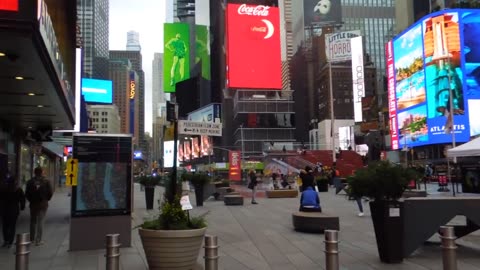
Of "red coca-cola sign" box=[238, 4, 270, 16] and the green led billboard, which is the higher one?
the green led billboard

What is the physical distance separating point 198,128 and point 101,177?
3.15 m

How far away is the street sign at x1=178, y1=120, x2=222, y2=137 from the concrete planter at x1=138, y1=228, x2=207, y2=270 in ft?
14.7

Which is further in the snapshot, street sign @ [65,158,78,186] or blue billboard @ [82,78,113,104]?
blue billboard @ [82,78,113,104]

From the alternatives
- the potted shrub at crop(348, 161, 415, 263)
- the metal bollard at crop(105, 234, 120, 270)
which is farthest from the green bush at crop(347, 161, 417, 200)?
the metal bollard at crop(105, 234, 120, 270)

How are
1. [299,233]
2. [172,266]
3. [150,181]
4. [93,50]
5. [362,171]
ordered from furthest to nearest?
1. [93,50]
2. [150,181]
3. [299,233]
4. [362,171]
5. [172,266]

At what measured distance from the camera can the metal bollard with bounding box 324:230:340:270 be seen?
267 inches

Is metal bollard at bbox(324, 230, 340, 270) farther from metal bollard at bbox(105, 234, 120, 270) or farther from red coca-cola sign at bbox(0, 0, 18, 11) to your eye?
red coca-cola sign at bbox(0, 0, 18, 11)

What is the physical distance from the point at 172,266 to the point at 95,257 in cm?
291

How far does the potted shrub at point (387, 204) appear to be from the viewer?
29.0ft

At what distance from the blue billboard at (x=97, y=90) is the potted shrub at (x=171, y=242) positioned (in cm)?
7063

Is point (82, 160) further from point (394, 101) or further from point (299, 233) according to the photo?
point (394, 101)

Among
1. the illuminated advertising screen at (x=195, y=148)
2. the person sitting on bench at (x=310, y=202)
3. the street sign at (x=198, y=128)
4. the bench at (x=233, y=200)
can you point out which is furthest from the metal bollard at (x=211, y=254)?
the illuminated advertising screen at (x=195, y=148)

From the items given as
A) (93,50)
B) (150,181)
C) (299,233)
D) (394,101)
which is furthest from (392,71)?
(93,50)

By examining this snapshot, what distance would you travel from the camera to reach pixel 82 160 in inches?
438
